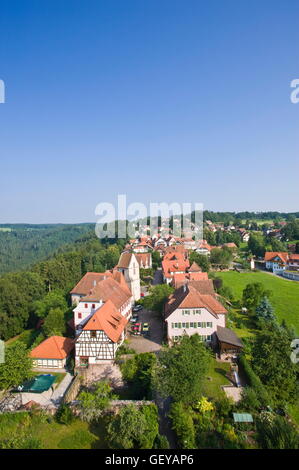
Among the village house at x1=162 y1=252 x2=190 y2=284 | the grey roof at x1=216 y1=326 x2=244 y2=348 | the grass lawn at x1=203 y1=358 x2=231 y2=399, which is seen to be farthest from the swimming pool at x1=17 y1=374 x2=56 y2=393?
the village house at x1=162 y1=252 x2=190 y2=284

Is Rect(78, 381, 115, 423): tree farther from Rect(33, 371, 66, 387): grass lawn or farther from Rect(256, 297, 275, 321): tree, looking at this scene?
Rect(256, 297, 275, 321): tree

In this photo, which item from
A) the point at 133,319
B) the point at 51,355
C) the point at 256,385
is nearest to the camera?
the point at 256,385

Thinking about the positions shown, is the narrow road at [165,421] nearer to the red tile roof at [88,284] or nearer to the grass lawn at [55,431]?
the grass lawn at [55,431]

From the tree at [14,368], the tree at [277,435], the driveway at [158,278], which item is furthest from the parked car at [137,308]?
the tree at [277,435]

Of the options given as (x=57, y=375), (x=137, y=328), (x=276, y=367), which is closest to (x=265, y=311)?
(x=137, y=328)

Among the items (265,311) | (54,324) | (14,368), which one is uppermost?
(14,368)

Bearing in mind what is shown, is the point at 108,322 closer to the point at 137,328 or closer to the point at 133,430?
the point at 137,328
